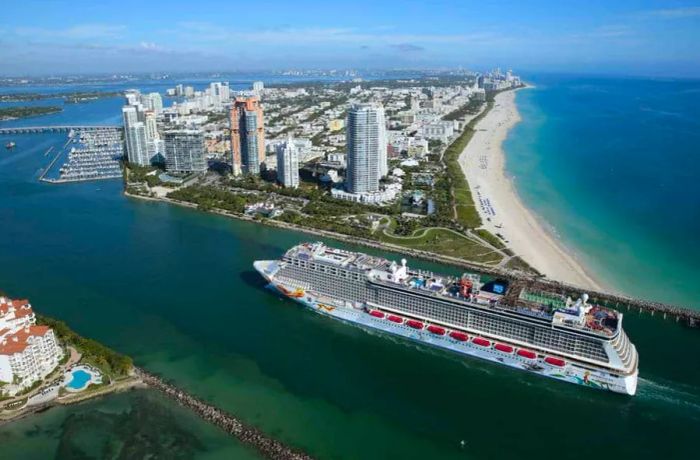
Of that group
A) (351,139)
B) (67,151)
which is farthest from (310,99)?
(351,139)

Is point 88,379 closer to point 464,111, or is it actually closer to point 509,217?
point 509,217

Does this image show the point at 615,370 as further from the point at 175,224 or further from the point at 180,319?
the point at 175,224

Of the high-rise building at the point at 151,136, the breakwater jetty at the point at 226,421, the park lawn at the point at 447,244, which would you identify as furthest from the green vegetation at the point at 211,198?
the breakwater jetty at the point at 226,421

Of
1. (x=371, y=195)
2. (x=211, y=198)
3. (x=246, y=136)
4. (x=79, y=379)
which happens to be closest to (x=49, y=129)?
(x=246, y=136)

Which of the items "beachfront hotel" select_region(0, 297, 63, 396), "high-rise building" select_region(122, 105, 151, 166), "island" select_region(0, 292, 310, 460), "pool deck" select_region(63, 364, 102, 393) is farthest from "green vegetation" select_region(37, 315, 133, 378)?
"high-rise building" select_region(122, 105, 151, 166)

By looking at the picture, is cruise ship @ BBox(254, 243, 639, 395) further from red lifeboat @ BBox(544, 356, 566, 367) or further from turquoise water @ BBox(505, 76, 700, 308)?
turquoise water @ BBox(505, 76, 700, 308)

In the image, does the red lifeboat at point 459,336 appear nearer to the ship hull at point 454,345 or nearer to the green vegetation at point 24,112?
the ship hull at point 454,345

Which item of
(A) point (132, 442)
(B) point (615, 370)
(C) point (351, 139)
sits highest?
(C) point (351, 139)
